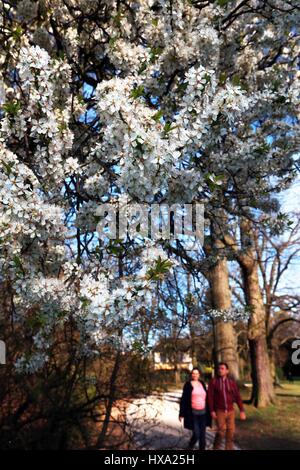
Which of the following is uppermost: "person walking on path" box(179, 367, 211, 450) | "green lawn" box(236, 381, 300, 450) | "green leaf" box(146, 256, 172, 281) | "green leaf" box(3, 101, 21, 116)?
"green leaf" box(3, 101, 21, 116)

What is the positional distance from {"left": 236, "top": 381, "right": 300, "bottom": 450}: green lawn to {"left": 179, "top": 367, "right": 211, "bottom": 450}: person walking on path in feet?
7.74

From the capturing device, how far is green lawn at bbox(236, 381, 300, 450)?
8258 millimetres

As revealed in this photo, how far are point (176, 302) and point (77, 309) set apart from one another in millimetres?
2283

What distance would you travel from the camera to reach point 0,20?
177 inches

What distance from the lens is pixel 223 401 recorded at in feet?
19.3

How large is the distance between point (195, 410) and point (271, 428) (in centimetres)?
469

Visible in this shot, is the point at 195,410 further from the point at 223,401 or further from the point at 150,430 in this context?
the point at 150,430

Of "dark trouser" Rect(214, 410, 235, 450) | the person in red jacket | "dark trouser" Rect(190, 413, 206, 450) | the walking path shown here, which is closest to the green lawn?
the walking path

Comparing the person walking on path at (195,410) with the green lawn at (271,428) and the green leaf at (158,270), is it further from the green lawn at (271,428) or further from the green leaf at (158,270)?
the green leaf at (158,270)

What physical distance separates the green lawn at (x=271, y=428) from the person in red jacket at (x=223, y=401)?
7.28ft

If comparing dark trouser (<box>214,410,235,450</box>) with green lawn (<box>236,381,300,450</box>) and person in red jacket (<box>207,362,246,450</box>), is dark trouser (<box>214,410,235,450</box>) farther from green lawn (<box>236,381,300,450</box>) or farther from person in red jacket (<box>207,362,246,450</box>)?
green lawn (<box>236,381,300,450</box>)

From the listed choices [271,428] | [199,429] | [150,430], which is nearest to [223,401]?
[199,429]

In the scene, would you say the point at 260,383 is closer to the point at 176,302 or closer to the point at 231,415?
the point at 231,415
